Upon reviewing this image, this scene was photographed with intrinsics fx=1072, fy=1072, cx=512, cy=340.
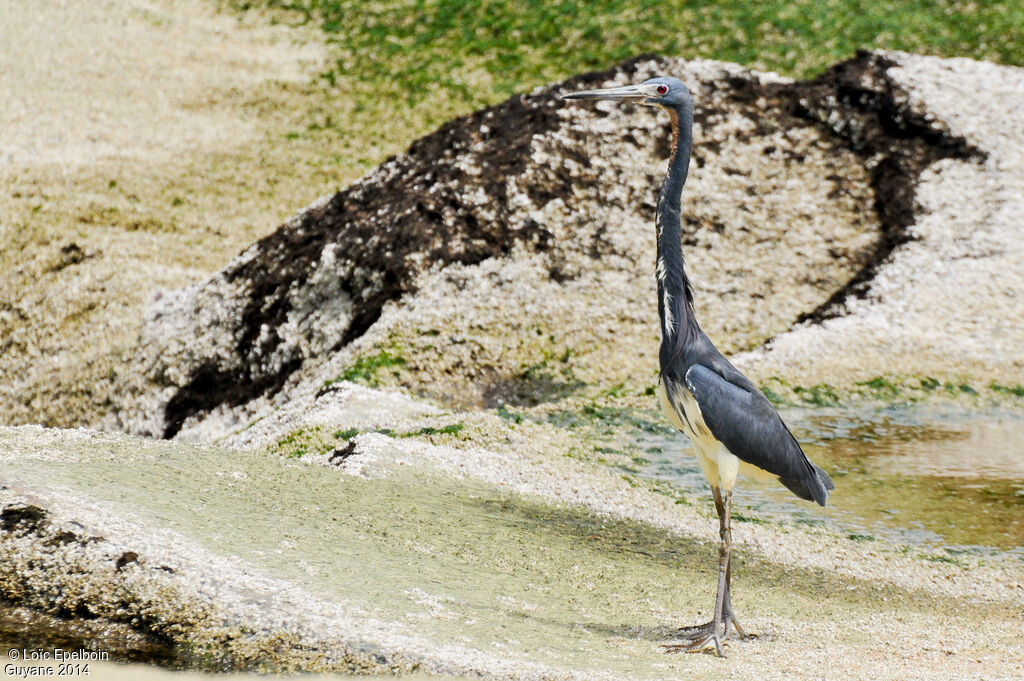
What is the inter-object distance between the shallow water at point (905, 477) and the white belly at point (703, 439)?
271 cm

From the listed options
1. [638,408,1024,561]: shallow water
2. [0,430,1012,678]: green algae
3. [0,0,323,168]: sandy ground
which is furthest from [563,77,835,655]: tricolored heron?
[0,0,323,168]: sandy ground

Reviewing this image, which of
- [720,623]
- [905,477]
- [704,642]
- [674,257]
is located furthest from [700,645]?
[905,477]

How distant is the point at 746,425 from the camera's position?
22.4 feet

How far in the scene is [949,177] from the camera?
55.7 ft

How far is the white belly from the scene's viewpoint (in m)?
6.93

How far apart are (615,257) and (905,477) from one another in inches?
224

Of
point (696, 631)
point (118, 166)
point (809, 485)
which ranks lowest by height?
point (696, 631)

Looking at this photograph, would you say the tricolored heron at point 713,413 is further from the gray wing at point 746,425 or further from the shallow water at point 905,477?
the shallow water at point 905,477

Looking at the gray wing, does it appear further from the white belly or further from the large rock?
the large rock

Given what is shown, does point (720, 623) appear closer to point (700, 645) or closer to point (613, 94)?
point (700, 645)

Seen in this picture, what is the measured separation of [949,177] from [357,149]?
12.7 m

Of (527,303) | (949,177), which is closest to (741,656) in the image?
(527,303)

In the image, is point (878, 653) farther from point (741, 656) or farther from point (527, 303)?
point (527, 303)

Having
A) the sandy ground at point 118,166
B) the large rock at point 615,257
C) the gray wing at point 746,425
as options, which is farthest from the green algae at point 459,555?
the sandy ground at point 118,166
